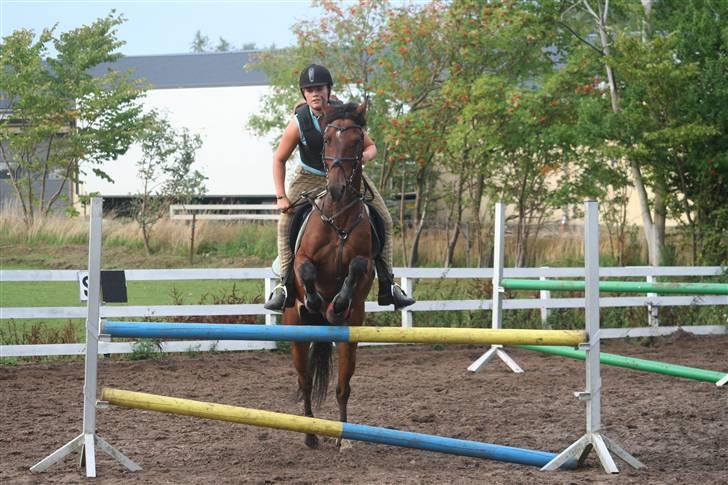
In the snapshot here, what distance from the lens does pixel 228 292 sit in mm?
17375

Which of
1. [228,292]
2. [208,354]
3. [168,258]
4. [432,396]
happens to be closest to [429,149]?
[228,292]

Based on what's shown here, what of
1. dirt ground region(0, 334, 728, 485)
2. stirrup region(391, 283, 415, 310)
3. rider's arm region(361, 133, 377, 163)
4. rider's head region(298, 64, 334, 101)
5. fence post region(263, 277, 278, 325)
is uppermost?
rider's head region(298, 64, 334, 101)

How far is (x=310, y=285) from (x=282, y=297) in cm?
55

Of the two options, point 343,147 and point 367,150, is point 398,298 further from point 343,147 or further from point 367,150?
point 343,147

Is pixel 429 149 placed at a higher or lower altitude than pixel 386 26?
lower

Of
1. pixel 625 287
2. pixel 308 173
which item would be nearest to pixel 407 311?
pixel 625 287

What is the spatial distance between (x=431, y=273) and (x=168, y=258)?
1028cm

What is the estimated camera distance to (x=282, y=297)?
259 inches

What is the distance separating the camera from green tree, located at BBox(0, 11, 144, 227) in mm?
23297

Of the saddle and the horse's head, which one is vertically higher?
the horse's head

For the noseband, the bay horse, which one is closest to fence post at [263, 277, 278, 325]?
the bay horse

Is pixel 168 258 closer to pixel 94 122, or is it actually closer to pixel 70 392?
pixel 94 122

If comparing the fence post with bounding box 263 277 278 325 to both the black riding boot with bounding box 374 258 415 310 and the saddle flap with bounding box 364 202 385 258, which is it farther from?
the saddle flap with bounding box 364 202 385 258

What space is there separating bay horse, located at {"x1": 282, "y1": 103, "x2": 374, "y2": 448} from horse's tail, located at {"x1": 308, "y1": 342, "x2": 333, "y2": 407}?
24.0 inches
